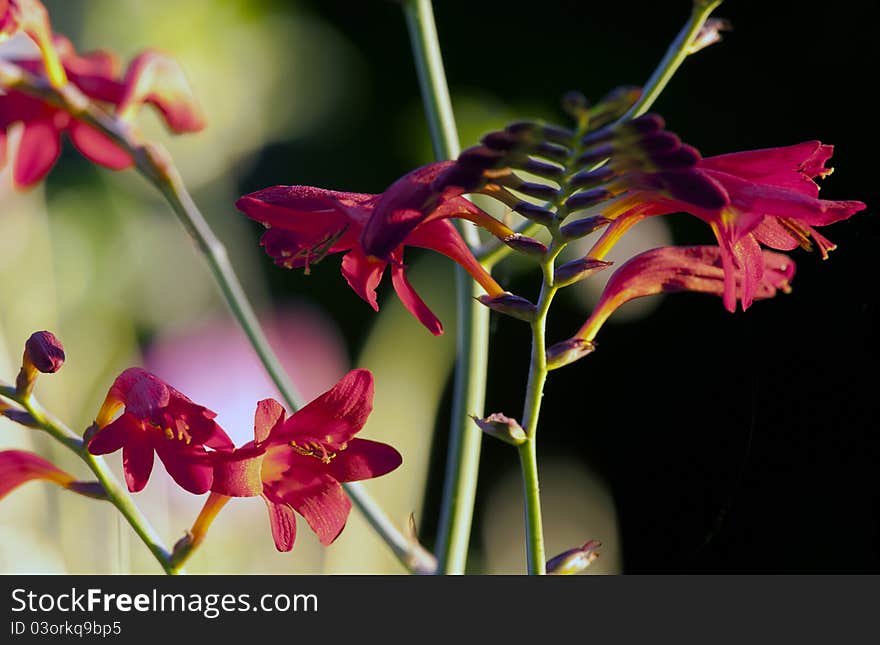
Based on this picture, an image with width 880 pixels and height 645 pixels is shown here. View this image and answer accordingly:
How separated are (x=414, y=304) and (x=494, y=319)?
0.93 feet

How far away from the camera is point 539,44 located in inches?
46.9

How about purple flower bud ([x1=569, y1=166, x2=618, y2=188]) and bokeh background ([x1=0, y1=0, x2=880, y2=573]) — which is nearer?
purple flower bud ([x1=569, y1=166, x2=618, y2=188])

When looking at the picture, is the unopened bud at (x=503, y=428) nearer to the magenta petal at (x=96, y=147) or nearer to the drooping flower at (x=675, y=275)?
the drooping flower at (x=675, y=275)

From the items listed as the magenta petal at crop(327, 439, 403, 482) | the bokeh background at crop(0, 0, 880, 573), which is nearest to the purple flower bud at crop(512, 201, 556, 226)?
the magenta petal at crop(327, 439, 403, 482)

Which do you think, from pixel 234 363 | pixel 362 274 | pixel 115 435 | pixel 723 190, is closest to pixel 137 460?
pixel 115 435

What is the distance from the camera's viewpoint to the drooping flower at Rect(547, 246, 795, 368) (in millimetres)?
465

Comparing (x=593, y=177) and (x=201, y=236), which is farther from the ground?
(x=201, y=236)

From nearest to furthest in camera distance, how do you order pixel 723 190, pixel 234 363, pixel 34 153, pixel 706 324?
pixel 723 190 < pixel 34 153 < pixel 234 363 < pixel 706 324

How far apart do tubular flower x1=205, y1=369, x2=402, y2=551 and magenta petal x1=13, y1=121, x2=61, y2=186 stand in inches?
11.4

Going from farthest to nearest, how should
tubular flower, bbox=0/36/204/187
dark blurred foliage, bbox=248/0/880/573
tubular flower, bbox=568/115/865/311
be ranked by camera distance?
1. dark blurred foliage, bbox=248/0/880/573
2. tubular flower, bbox=0/36/204/187
3. tubular flower, bbox=568/115/865/311

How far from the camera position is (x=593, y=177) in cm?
36

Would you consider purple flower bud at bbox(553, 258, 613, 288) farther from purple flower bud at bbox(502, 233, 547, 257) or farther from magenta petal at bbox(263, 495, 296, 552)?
magenta petal at bbox(263, 495, 296, 552)

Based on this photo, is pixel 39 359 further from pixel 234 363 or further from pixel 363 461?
pixel 234 363
